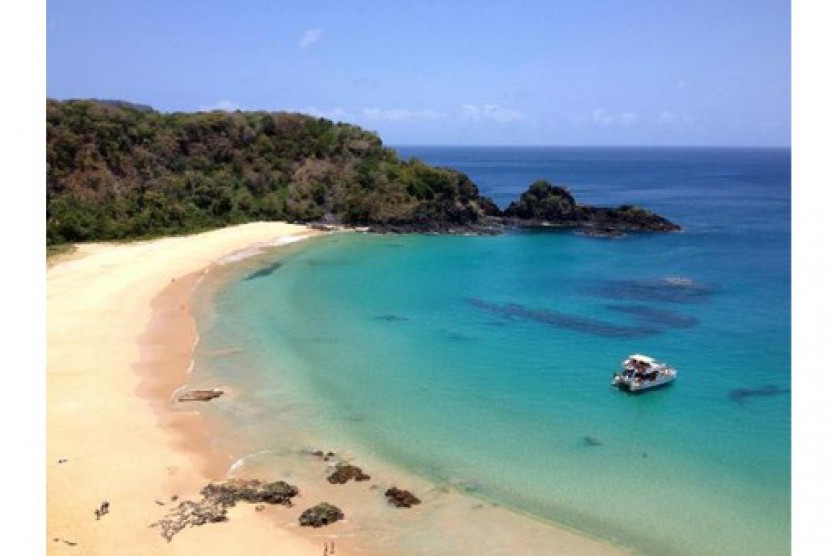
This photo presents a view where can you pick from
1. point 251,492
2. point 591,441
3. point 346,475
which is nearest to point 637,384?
point 591,441

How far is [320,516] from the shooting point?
17.7m

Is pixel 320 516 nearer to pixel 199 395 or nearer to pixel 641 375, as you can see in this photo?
pixel 199 395

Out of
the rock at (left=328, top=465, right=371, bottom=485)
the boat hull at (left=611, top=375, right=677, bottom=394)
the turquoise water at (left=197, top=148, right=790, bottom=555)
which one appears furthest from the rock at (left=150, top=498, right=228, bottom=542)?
the boat hull at (left=611, top=375, right=677, bottom=394)

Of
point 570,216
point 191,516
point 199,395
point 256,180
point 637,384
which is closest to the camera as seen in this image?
point 191,516

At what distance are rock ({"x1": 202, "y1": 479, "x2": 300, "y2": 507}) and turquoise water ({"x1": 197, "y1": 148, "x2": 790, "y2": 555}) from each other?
9.66ft

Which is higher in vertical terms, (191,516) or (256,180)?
(256,180)

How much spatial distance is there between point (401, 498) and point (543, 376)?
11.4 m

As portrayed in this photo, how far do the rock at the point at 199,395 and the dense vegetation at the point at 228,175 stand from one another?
3444 centimetres

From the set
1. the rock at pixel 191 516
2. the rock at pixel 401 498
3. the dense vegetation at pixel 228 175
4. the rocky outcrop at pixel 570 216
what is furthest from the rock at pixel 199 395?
Result: the rocky outcrop at pixel 570 216

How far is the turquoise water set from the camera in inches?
776

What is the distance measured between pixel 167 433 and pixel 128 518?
214 inches

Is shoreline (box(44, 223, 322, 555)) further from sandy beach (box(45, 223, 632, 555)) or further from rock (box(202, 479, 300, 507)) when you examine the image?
rock (box(202, 479, 300, 507))
